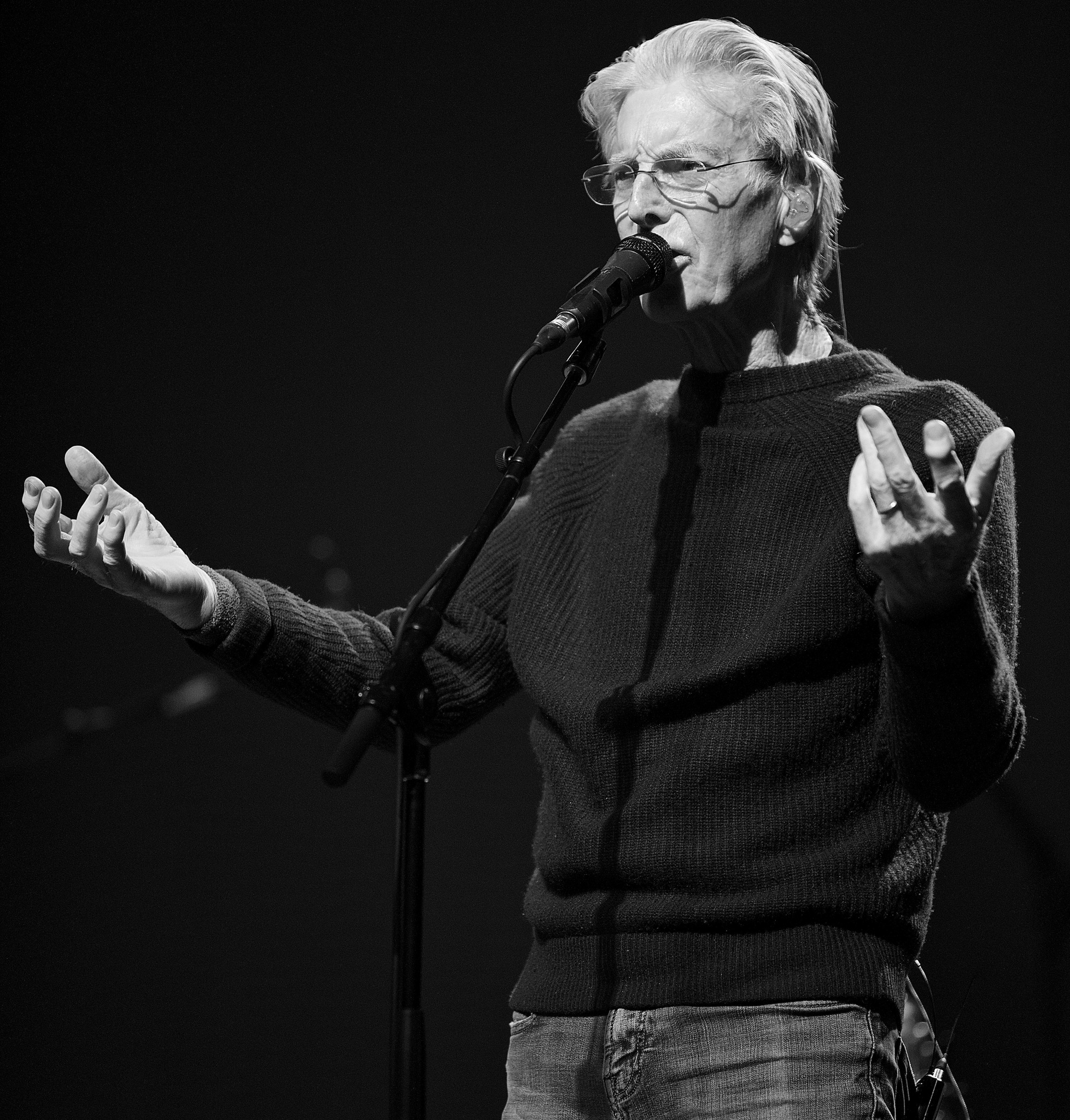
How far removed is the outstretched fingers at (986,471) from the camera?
42.2 inches

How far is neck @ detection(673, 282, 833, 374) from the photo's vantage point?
1.70 metres

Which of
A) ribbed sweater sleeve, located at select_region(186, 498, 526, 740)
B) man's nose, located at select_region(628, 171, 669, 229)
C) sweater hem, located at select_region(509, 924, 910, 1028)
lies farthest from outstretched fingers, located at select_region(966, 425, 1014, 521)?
ribbed sweater sleeve, located at select_region(186, 498, 526, 740)

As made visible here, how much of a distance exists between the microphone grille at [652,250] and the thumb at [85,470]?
0.62m

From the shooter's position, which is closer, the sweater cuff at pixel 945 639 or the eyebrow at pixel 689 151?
the sweater cuff at pixel 945 639

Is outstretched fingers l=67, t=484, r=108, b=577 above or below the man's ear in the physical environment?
below

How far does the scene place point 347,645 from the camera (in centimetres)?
173

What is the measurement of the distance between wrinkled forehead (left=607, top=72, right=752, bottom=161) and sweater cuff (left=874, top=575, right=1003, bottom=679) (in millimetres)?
671

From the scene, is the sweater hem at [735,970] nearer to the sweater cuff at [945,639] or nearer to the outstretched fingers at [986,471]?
the sweater cuff at [945,639]

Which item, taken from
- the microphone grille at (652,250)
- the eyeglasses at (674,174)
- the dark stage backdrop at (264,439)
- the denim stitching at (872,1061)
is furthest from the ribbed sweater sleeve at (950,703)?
the dark stage backdrop at (264,439)

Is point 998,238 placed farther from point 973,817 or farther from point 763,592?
point 763,592

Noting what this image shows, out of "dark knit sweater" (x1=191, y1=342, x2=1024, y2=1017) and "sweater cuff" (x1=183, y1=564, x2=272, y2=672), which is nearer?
"dark knit sweater" (x1=191, y1=342, x2=1024, y2=1017)

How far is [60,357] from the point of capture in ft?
10.0

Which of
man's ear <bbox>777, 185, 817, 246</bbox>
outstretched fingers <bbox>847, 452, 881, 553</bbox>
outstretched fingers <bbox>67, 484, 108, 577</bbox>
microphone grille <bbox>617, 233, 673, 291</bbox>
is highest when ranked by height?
man's ear <bbox>777, 185, 817, 246</bbox>

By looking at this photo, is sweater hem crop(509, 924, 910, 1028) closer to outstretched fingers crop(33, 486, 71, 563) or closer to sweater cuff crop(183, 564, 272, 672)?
sweater cuff crop(183, 564, 272, 672)
